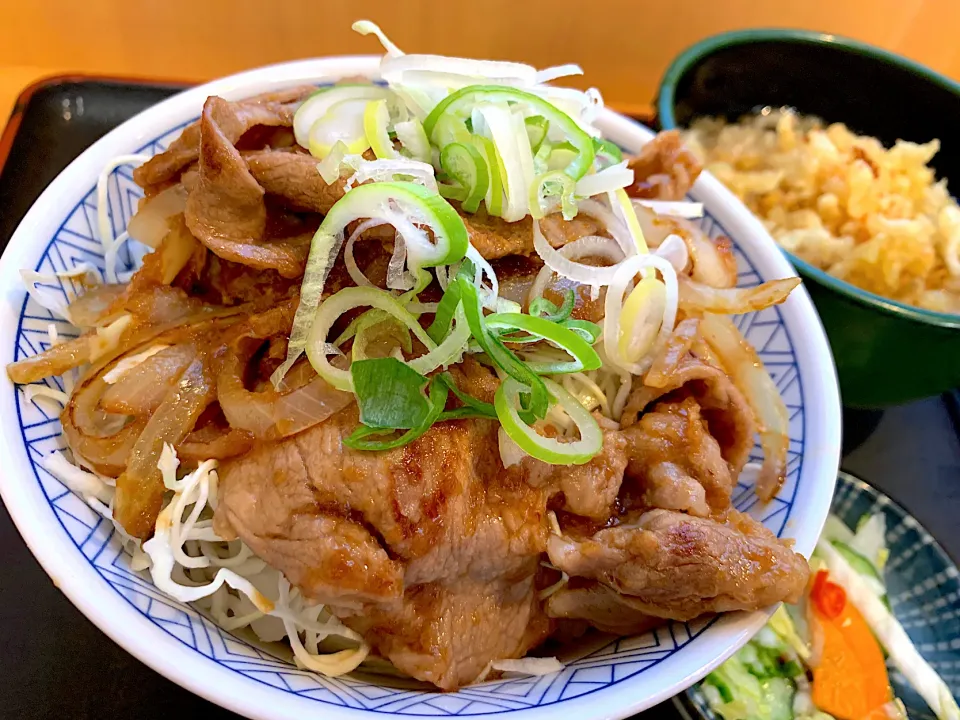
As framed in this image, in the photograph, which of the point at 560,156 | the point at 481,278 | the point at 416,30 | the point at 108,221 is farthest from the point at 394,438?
the point at 416,30

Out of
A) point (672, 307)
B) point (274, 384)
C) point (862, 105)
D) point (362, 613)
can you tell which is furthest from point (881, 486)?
point (274, 384)

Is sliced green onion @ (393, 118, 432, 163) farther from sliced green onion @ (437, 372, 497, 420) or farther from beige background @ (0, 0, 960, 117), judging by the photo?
beige background @ (0, 0, 960, 117)

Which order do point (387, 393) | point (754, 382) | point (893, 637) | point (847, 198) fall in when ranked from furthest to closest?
point (847, 198) → point (893, 637) → point (754, 382) → point (387, 393)

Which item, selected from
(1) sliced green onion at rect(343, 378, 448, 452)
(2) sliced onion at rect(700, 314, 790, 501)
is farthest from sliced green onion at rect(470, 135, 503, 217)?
(2) sliced onion at rect(700, 314, 790, 501)

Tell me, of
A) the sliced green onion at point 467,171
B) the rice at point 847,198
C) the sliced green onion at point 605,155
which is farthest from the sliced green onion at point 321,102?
the rice at point 847,198

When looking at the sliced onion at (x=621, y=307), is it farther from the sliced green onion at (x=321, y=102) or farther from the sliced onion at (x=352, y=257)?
the sliced green onion at (x=321, y=102)

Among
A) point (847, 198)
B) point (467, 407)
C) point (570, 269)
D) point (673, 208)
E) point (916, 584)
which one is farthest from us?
point (847, 198)

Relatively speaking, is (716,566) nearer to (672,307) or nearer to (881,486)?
(672,307)

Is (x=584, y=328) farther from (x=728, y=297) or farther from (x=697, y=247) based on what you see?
(x=697, y=247)

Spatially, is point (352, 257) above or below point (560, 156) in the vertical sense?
below
